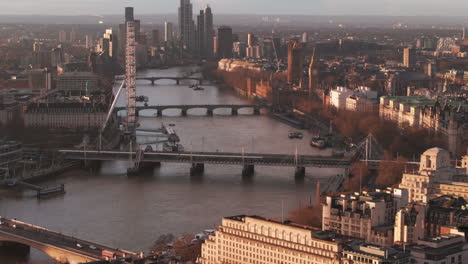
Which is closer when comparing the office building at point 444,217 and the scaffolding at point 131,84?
the office building at point 444,217

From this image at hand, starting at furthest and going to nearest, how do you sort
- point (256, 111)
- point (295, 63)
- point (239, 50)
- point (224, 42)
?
point (224, 42), point (239, 50), point (295, 63), point (256, 111)

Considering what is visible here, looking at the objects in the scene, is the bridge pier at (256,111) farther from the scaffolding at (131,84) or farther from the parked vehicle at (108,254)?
the parked vehicle at (108,254)

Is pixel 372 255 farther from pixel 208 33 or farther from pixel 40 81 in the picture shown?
pixel 208 33

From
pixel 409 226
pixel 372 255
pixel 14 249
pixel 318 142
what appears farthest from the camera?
pixel 318 142

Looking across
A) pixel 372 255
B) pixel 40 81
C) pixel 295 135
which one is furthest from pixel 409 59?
pixel 372 255

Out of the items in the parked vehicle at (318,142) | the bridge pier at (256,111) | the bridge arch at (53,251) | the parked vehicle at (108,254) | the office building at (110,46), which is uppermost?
the parked vehicle at (108,254)

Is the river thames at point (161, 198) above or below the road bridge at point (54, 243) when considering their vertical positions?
below

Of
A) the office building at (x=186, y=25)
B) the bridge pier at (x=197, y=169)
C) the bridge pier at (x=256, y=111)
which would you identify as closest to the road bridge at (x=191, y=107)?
the bridge pier at (x=256, y=111)
